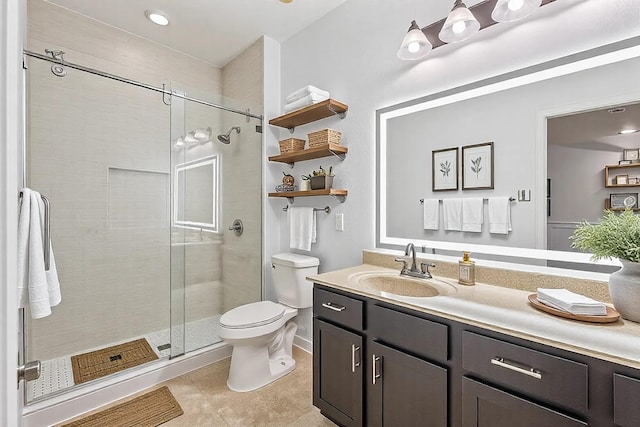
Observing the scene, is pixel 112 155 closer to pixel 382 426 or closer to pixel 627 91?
pixel 382 426

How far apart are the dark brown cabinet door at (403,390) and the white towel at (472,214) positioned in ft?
2.64

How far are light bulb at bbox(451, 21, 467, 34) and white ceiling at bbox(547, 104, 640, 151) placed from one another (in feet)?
2.01

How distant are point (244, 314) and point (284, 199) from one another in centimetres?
104

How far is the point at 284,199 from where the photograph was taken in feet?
8.79

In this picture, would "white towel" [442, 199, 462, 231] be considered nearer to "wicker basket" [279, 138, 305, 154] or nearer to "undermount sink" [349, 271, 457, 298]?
"undermount sink" [349, 271, 457, 298]

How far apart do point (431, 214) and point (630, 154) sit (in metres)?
0.86

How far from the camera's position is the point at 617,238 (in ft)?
3.31

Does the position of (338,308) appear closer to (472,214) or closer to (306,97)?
(472,214)

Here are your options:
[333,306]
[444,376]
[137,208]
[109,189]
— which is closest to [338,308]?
[333,306]

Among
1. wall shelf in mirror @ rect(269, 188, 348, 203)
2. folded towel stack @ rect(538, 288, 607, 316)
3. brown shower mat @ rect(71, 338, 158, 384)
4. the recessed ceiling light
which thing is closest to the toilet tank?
wall shelf in mirror @ rect(269, 188, 348, 203)

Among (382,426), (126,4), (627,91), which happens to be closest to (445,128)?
(627,91)

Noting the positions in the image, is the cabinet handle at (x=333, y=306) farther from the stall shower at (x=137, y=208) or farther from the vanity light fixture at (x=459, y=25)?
the vanity light fixture at (x=459, y=25)

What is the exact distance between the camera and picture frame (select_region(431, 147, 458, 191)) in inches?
67.9

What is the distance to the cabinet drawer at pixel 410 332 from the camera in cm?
114
